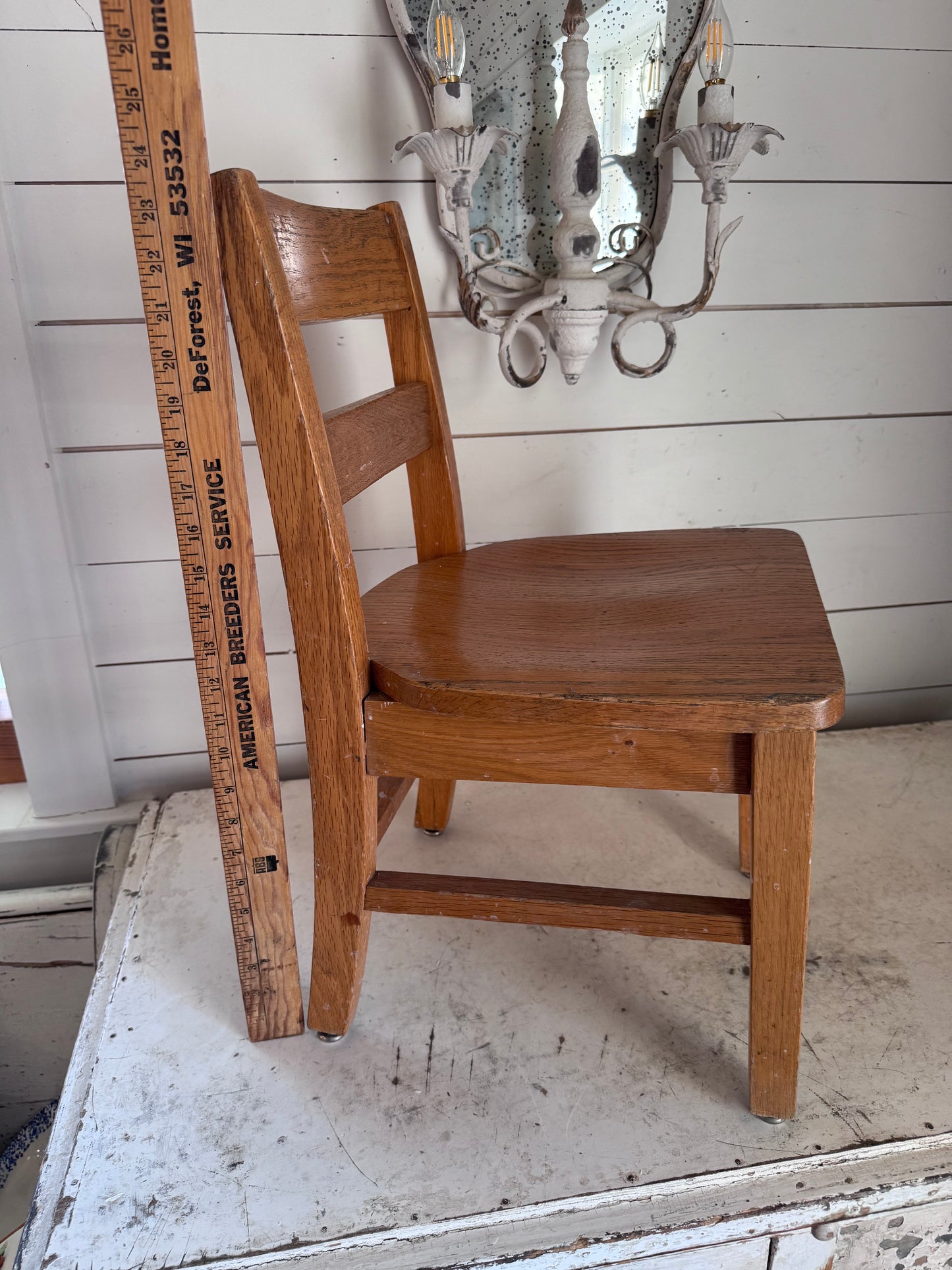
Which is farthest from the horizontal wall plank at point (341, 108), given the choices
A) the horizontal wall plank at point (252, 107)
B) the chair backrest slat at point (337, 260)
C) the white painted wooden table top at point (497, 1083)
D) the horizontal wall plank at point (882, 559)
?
the white painted wooden table top at point (497, 1083)

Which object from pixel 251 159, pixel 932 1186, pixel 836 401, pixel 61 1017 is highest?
pixel 251 159

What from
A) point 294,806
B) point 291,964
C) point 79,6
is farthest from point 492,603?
point 79,6

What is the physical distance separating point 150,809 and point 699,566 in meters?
0.87

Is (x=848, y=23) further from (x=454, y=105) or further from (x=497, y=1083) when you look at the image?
(x=497, y=1083)

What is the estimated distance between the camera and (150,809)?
1.31 meters

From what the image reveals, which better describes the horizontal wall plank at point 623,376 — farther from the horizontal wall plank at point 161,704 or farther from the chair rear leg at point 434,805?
the chair rear leg at point 434,805

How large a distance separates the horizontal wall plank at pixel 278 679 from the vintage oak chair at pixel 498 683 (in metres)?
0.48

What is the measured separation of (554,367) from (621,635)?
23.6 inches

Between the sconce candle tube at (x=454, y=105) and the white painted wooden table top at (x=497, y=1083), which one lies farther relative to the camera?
the sconce candle tube at (x=454, y=105)

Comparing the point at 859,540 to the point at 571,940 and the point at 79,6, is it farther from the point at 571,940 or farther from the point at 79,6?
the point at 79,6

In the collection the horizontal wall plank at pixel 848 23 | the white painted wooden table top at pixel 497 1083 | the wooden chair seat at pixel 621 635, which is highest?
the horizontal wall plank at pixel 848 23

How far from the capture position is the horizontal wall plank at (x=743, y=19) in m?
1.02

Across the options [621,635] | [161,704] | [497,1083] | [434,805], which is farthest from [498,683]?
[161,704]

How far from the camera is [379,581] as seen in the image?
4.37 feet
